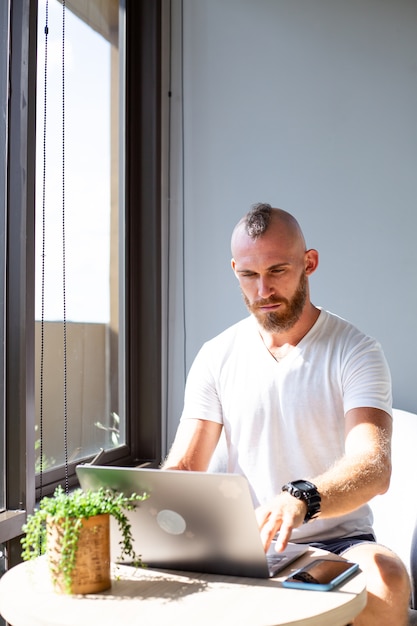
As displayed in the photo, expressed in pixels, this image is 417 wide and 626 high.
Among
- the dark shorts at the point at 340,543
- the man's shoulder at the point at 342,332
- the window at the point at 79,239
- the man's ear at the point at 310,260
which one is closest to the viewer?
the dark shorts at the point at 340,543

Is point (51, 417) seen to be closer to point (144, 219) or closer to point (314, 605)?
point (144, 219)

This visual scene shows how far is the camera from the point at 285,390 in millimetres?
2164

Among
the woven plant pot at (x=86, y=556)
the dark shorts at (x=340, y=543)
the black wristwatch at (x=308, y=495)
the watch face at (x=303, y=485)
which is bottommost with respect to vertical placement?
the dark shorts at (x=340, y=543)

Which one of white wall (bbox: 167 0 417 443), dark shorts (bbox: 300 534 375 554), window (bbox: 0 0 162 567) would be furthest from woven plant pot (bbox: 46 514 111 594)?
white wall (bbox: 167 0 417 443)

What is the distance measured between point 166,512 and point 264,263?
856 mm

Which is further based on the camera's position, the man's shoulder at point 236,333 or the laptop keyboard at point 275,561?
the man's shoulder at point 236,333

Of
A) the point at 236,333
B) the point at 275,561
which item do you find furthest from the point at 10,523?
the point at 275,561

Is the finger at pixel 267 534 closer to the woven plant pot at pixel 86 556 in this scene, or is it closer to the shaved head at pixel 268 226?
the woven plant pot at pixel 86 556

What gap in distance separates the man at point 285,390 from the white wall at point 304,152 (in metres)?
0.91

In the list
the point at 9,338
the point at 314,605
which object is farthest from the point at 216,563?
the point at 9,338

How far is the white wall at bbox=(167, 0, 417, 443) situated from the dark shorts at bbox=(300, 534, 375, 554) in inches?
43.2

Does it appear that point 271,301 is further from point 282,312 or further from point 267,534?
point 267,534

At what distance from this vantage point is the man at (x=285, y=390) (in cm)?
204

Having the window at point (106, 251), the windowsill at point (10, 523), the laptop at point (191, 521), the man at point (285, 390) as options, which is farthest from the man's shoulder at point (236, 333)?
the laptop at point (191, 521)
